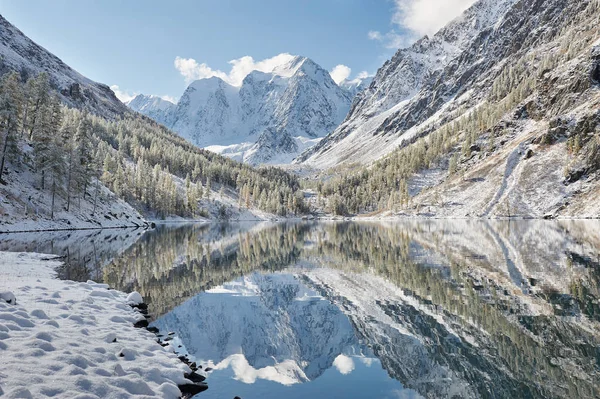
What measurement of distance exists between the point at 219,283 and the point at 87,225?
65060 millimetres

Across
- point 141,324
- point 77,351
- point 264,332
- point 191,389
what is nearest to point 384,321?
point 264,332

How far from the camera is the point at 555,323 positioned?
18.4 metres

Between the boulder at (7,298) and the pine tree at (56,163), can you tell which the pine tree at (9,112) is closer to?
the pine tree at (56,163)

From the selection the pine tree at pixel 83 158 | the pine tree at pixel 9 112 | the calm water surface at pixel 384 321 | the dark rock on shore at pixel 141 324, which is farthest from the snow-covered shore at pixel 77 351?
the pine tree at pixel 83 158

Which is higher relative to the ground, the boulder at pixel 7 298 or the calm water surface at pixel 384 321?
the boulder at pixel 7 298

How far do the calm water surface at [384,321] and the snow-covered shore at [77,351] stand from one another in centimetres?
229

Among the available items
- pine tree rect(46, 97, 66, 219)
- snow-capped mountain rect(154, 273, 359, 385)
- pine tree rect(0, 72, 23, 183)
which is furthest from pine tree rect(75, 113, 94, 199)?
snow-capped mountain rect(154, 273, 359, 385)

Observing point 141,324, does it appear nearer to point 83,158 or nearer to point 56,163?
point 56,163

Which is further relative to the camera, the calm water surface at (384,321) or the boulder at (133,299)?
the boulder at (133,299)

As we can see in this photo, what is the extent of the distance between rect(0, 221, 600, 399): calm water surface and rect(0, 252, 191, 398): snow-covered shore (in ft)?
7.51

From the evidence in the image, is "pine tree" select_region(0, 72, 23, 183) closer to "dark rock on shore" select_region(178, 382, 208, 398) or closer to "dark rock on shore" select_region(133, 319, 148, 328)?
"dark rock on shore" select_region(133, 319, 148, 328)

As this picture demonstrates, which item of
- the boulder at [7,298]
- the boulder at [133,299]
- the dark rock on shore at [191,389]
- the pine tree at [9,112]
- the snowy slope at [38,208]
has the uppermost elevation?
the pine tree at [9,112]

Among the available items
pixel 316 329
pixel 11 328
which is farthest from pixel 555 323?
pixel 11 328

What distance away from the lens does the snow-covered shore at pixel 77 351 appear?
32.0 feet
